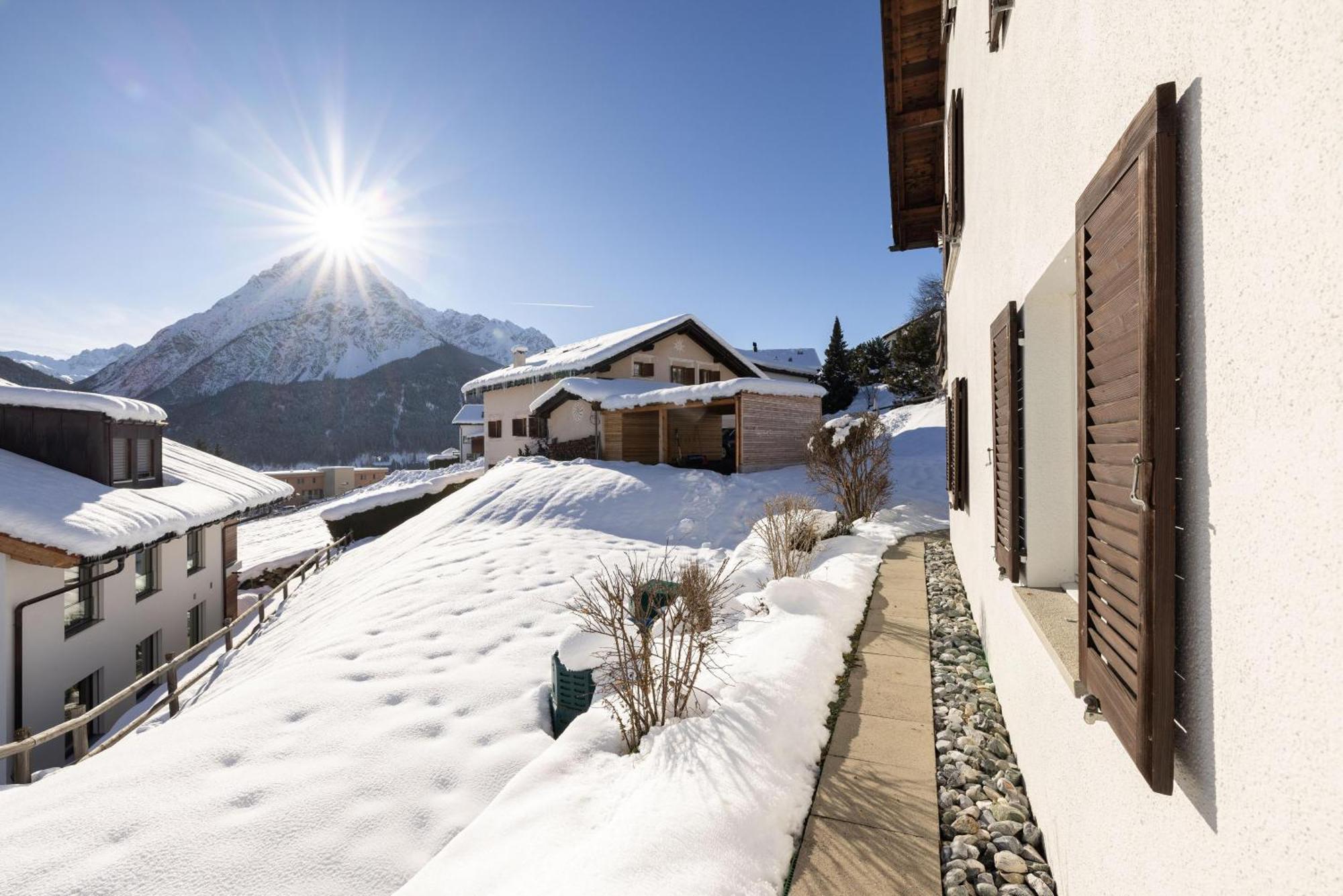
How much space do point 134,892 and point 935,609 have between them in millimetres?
6372

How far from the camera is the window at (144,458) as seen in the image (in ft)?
39.2

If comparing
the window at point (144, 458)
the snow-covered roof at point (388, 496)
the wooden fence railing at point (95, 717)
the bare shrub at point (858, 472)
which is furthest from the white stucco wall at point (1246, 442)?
the snow-covered roof at point (388, 496)

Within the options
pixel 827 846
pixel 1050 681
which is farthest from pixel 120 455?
pixel 1050 681

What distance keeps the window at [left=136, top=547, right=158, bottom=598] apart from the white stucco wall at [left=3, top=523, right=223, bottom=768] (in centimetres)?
10

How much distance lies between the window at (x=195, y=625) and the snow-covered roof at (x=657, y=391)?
37.0ft

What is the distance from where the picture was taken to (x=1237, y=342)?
1.03 metres

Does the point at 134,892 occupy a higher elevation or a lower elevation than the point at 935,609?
lower

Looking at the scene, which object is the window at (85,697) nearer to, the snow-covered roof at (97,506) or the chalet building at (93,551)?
the chalet building at (93,551)

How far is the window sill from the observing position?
9.20 m

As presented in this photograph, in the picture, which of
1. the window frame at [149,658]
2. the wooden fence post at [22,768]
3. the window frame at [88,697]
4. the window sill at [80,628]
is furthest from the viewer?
the window frame at [149,658]

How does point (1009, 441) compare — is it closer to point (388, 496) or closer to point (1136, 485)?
point (1136, 485)

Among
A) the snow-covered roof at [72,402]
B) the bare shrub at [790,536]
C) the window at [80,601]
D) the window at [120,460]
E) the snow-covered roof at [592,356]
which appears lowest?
the window at [80,601]

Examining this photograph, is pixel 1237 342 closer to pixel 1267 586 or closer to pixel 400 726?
pixel 1267 586

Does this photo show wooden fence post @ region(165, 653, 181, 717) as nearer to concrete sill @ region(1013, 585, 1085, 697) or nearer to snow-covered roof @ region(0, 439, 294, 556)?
snow-covered roof @ region(0, 439, 294, 556)
